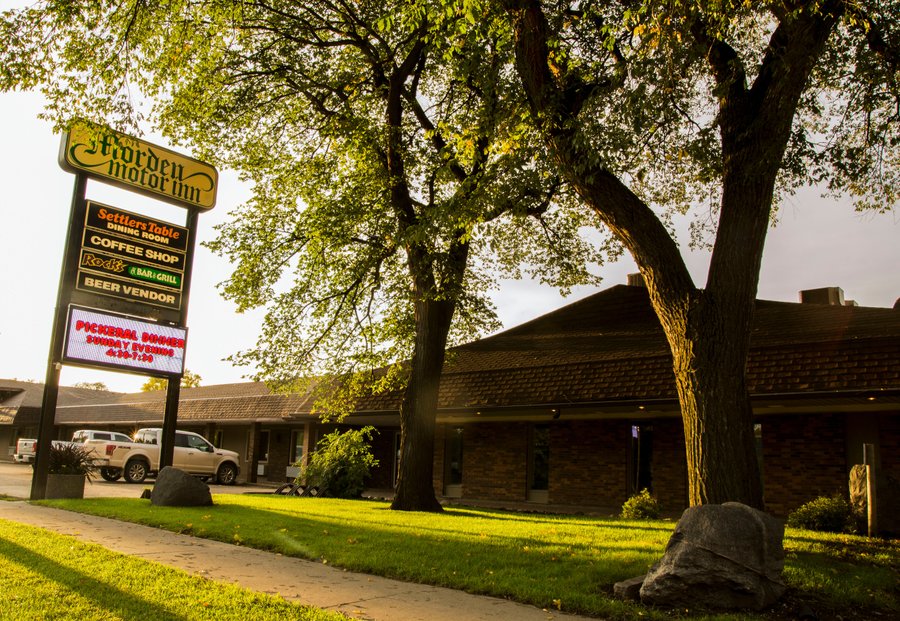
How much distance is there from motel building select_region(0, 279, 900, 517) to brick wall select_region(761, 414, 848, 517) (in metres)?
0.02

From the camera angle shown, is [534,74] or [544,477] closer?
[534,74]

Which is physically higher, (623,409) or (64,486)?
(623,409)

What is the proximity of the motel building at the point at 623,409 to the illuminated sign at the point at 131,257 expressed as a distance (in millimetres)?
7304

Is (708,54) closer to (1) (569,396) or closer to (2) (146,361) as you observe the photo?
(1) (569,396)

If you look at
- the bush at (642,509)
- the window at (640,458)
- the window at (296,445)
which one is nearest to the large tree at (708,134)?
the bush at (642,509)

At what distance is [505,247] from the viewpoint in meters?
20.0

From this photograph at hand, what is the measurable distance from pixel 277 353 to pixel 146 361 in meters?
3.12

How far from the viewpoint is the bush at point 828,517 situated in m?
11.6

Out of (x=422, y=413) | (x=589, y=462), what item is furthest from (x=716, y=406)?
(x=589, y=462)

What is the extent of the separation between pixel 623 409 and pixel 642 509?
2.60 metres

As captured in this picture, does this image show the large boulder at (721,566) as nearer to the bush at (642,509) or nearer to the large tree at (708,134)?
the large tree at (708,134)

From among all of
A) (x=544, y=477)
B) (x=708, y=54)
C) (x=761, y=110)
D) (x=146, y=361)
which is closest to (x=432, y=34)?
(x=708, y=54)

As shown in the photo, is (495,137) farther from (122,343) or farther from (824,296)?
(824,296)

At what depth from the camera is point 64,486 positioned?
15234 millimetres
